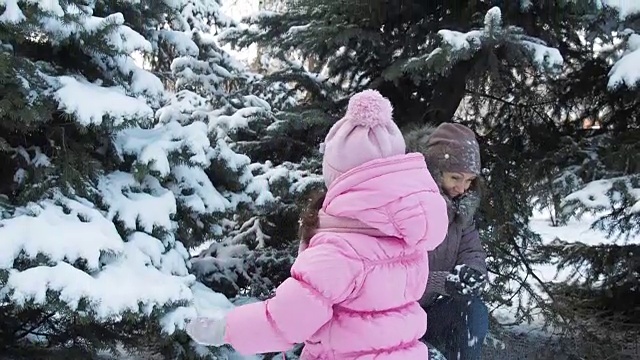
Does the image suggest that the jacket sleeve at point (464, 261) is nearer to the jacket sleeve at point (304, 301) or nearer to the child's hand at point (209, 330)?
the jacket sleeve at point (304, 301)

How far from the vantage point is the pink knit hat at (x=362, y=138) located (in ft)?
6.53

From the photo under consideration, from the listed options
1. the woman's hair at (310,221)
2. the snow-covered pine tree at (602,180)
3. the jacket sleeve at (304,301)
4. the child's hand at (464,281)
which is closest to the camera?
the jacket sleeve at (304,301)

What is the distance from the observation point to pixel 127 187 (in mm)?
3502

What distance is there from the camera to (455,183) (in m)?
2.80

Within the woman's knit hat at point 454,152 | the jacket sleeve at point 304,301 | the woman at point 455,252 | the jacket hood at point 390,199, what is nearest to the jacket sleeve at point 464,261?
the woman at point 455,252

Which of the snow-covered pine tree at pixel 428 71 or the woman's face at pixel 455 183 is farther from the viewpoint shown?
the snow-covered pine tree at pixel 428 71

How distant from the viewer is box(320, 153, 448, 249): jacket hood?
6.24ft

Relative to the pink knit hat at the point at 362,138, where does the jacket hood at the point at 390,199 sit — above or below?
below

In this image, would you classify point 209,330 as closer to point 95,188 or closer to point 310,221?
point 310,221

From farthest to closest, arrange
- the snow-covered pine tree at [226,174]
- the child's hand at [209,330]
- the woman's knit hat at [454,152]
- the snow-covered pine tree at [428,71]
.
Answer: the snow-covered pine tree at [428,71] → the snow-covered pine tree at [226,174] → the woman's knit hat at [454,152] → the child's hand at [209,330]

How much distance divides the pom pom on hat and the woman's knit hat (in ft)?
2.47

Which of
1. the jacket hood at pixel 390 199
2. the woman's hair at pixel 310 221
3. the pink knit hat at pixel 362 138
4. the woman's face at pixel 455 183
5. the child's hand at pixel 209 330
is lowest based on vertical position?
the child's hand at pixel 209 330

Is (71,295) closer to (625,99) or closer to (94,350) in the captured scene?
(94,350)

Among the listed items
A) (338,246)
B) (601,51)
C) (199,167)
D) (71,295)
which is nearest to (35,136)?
(199,167)
